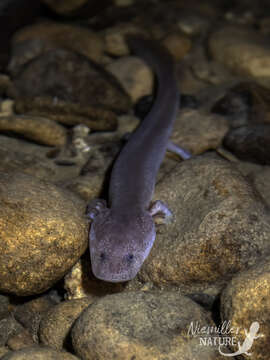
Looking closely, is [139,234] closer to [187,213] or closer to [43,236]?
[187,213]

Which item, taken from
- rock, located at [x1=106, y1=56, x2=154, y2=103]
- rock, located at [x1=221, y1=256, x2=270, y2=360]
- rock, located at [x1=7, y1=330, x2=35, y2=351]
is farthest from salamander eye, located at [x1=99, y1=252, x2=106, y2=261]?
rock, located at [x1=106, y1=56, x2=154, y2=103]

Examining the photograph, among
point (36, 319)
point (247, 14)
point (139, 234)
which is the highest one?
point (247, 14)

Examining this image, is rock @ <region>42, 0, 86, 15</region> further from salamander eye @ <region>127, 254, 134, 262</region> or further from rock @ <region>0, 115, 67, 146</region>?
salamander eye @ <region>127, 254, 134, 262</region>

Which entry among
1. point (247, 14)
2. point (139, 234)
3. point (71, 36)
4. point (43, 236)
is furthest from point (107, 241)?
point (247, 14)

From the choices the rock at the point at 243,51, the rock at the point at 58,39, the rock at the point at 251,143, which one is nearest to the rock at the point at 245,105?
the rock at the point at 251,143

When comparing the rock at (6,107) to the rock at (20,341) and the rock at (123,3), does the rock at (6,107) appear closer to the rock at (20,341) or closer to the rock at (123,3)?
the rock at (20,341)

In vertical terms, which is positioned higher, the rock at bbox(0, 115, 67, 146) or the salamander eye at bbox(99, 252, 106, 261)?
the salamander eye at bbox(99, 252, 106, 261)

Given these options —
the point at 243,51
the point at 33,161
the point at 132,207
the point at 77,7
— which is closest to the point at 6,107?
the point at 33,161
